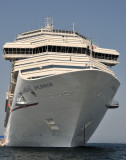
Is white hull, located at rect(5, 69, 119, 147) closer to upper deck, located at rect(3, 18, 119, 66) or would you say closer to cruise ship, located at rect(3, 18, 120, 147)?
cruise ship, located at rect(3, 18, 120, 147)

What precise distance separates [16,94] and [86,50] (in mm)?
8785

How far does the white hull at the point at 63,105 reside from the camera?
23188mm

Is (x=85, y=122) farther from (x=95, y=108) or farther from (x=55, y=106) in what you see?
(x=55, y=106)

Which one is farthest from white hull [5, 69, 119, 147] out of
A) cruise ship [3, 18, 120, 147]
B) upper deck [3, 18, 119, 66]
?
upper deck [3, 18, 119, 66]

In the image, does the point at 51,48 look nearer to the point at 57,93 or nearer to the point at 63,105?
the point at 57,93

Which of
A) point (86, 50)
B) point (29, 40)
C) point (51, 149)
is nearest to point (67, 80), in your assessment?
point (51, 149)

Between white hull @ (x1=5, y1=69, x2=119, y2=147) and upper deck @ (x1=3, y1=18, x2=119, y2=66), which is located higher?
upper deck @ (x1=3, y1=18, x2=119, y2=66)

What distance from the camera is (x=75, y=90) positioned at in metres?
23.3

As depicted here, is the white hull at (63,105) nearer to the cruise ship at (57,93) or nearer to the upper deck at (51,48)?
the cruise ship at (57,93)

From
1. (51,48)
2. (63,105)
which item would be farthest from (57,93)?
(51,48)

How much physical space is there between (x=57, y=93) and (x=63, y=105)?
1.13 meters

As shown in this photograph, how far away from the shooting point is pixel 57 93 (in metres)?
23.6

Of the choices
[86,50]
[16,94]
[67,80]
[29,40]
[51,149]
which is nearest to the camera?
[67,80]

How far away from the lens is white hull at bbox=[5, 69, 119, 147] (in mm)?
23188
